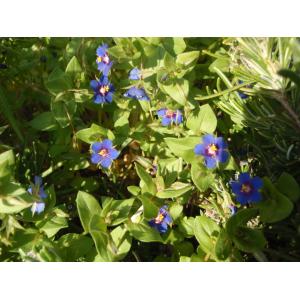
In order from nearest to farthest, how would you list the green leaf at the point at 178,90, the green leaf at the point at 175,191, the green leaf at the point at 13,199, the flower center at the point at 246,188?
the green leaf at the point at 13,199 < the flower center at the point at 246,188 < the green leaf at the point at 175,191 < the green leaf at the point at 178,90

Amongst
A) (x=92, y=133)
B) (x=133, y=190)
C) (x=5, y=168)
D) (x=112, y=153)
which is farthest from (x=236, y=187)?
(x=5, y=168)

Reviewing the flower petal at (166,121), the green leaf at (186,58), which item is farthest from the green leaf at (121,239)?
the green leaf at (186,58)

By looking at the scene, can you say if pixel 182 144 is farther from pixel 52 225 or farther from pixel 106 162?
pixel 52 225

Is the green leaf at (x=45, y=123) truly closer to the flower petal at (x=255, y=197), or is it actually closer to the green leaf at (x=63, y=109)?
the green leaf at (x=63, y=109)

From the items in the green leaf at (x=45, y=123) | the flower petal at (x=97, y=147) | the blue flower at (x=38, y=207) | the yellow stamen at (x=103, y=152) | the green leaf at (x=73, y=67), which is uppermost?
the green leaf at (x=73, y=67)
